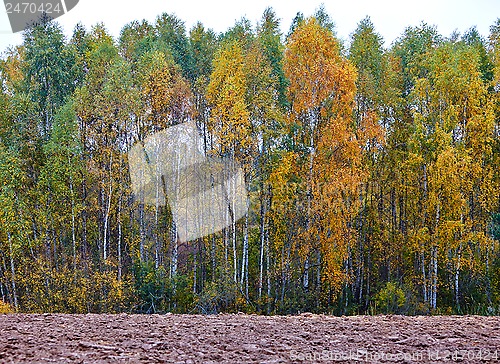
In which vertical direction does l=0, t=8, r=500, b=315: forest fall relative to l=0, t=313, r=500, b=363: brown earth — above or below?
above

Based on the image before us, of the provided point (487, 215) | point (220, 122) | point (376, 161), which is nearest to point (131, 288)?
point (220, 122)

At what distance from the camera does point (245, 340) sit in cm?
646

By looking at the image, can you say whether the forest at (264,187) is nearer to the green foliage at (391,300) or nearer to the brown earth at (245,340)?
the green foliage at (391,300)

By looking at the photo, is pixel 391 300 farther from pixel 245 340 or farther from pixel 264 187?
pixel 245 340

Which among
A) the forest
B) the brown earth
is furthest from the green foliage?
the brown earth

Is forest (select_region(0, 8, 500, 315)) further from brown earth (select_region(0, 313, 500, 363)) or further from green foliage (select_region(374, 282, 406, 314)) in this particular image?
brown earth (select_region(0, 313, 500, 363))

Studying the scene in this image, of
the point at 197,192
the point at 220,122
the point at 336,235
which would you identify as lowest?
the point at 336,235

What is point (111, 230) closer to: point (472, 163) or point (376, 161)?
point (376, 161)

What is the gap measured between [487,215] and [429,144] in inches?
134

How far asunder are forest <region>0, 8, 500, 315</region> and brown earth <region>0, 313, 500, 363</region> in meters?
9.15

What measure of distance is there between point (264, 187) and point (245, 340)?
12.9m

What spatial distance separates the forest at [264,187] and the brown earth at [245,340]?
9.15 meters

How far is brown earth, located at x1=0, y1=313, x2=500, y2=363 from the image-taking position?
5465mm

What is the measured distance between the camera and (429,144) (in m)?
19.2
